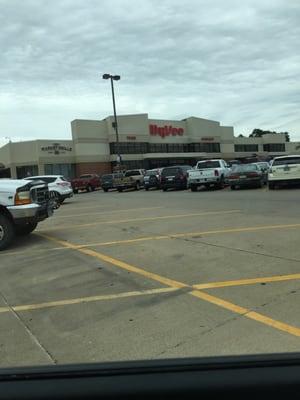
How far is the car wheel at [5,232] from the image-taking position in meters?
10.3

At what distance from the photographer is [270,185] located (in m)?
24.7

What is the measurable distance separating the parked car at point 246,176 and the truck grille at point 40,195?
1635 cm

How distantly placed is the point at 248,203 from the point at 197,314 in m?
12.2

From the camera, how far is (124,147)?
6569cm

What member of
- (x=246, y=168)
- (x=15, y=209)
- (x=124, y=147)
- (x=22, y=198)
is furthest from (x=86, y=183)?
(x=15, y=209)

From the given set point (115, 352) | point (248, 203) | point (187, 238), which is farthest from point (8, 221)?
point (248, 203)

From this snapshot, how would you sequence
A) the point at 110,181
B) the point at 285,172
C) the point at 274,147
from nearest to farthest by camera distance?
the point at 285,172 < the point at 110,181 < the point at 274,147

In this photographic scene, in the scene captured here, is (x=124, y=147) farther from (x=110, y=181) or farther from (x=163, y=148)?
(x=110, y=181)

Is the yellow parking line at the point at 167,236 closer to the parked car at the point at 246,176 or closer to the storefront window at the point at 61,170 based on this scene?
the parked car at the point at 246,176

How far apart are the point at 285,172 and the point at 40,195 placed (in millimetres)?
15582

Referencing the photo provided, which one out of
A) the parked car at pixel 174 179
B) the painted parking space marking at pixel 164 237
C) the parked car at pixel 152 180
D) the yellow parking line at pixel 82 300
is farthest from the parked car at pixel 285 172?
the yellow parking line at pixel 82 300

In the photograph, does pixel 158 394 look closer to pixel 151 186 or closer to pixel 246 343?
pixel 246 343

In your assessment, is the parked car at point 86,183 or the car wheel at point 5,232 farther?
the parked car at point 86,183

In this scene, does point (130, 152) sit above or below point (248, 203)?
above
